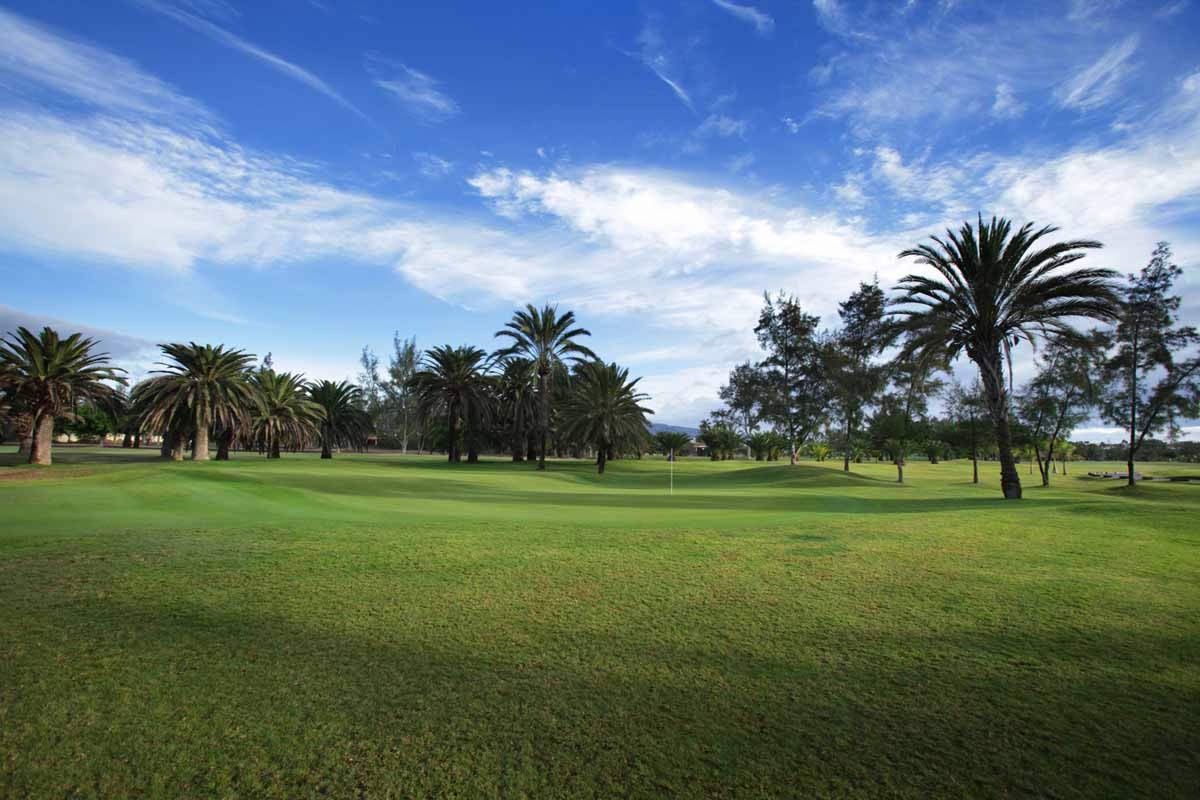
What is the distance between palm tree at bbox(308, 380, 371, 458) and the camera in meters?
56.8

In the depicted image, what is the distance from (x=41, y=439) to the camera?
2923cm

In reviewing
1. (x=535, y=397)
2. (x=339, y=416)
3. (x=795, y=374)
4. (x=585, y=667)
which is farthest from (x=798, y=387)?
(x=585, y=667)

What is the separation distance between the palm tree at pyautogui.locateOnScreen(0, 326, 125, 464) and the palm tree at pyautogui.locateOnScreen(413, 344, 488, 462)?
22.7m

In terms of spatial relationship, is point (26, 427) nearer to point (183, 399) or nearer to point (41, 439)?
Answer: point (41, 439)

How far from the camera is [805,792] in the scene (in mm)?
3400

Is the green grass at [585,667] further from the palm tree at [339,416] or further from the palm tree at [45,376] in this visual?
the palm tree at [339,416]

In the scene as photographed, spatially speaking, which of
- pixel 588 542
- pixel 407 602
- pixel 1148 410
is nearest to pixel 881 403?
pixel 1148 410

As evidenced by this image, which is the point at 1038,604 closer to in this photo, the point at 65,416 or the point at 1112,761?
the point at 1112,761

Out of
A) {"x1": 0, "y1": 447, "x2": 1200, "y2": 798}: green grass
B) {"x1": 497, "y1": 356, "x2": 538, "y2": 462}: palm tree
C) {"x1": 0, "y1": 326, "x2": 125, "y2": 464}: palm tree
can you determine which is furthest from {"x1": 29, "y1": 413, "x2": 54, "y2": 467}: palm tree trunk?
{"x1": 497, "y1": 356, "x2": 538, "y2": 462}: palm tree

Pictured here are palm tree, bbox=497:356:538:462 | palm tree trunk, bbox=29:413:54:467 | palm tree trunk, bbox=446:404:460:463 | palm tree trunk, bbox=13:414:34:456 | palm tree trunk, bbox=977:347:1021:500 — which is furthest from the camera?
palm tree, bbox=497:356:538:462

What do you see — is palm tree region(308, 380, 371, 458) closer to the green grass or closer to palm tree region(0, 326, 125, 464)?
palm tree region(0, 326, 125, 464)

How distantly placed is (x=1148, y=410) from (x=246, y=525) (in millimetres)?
46620

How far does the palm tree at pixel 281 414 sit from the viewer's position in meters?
45.5

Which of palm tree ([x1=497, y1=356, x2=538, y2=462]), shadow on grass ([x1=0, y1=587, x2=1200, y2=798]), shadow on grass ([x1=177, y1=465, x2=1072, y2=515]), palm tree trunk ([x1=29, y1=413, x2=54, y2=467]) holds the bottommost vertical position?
shadow on grass ([x1=177, y1=465, x2=1072, y2=515])
